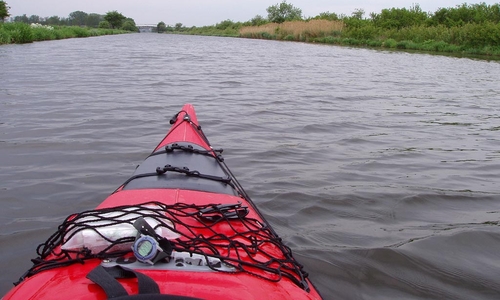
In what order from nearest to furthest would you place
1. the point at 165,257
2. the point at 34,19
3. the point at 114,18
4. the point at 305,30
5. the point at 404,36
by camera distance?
the point at 165,257 < the point at 404,36 < the point at 305,30 < the point at 114,18 < the point at 34,19

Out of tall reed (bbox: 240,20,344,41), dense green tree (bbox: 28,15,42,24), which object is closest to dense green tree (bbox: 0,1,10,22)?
tall reed (bbox: 240,20,344,41)

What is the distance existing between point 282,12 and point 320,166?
59.9 metres

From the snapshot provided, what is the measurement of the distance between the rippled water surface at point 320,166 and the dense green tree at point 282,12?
54.0 metres

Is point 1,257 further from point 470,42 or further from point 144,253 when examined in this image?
point 470,42

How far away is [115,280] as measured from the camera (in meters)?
1.26

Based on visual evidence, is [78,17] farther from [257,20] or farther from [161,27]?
[257,20]

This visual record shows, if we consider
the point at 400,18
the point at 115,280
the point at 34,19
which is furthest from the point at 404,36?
the point at 34,19

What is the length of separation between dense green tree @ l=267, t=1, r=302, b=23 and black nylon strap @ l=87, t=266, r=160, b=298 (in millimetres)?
61232

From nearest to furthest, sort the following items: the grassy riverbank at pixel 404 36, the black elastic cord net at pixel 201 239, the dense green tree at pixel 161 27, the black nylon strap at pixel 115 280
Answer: the black nylon strap at pixel 115 280 < the black elastic cord net at pixel 201 239 < the grassy riverbank at pixel 404 36 < the dense green tree at pixel 161 27

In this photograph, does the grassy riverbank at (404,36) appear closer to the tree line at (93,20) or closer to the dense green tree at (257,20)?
the dense green tree at (257,20)

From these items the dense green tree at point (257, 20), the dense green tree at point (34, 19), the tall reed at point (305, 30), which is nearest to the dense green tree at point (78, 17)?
the dense green tree at point (34, 19)

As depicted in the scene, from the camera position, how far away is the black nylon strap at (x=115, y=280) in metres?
1.21

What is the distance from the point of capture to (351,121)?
6.18 m

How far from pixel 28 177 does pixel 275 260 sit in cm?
284
